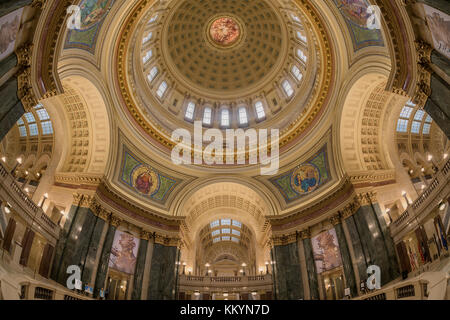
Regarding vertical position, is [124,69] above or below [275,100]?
below

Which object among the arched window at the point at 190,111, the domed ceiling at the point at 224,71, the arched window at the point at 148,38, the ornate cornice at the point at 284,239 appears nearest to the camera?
the ornate cornice at the point at 284,239

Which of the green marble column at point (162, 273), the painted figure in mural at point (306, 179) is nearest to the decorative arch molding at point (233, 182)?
the painted figure in mural at point (306, 179)

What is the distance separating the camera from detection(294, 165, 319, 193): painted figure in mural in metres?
24.8

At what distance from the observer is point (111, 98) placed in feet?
73.8

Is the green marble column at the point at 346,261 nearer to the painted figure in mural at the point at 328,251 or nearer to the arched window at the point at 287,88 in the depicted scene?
the painted figure in mural at the point at 328,251

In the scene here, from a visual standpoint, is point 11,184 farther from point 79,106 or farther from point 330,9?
point 330,9

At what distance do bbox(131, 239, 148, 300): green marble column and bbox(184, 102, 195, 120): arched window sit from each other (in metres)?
15.2

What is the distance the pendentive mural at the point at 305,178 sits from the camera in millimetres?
24250

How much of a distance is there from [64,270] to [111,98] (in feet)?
42.8

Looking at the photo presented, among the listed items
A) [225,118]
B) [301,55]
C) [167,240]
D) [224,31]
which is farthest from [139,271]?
[224,31]

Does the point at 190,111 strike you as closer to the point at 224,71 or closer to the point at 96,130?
the point at 224,71

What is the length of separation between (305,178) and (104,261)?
59.1 ft

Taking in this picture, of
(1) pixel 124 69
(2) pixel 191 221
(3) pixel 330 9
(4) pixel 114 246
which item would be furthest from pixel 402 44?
(2) pixel 191 221

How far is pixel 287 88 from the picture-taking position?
103 feet
